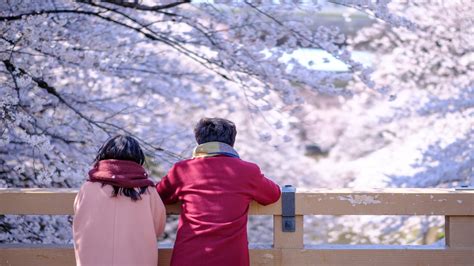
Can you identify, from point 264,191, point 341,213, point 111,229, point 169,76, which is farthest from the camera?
point 169,76

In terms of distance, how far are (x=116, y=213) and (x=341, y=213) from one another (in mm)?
1063

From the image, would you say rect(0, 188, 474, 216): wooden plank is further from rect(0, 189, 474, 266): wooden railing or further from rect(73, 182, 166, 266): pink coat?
rect(73, 182, 166, 266): pink coat

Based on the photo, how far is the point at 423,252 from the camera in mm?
3955

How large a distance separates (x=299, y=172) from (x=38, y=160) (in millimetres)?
5596

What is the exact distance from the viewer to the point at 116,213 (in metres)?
3.69

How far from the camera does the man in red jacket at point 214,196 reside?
365 cm

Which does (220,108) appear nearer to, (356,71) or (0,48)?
(356,71)

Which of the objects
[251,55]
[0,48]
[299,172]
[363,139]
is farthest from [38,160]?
[363,139]

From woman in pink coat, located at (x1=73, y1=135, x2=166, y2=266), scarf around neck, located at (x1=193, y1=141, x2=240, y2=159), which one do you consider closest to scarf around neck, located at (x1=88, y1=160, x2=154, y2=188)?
woman in pink coat, located at (x1=73, y1=135, x2=166, y2=266)

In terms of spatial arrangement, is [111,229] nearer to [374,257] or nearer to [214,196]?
[214,196]

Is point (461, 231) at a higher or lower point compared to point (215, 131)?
lower

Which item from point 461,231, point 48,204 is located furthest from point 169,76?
point 461,231

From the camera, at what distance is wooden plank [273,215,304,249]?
155 inches

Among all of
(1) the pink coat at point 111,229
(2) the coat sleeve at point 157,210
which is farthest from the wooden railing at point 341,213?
(1) the pink coat at point 111,229
